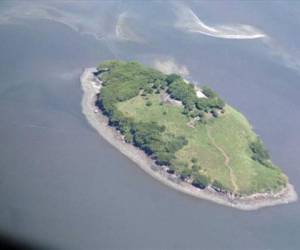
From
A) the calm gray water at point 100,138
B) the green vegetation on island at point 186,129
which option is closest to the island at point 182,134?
the green vegetation on island at point 186,129

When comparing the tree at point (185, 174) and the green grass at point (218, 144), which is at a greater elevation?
the green grass at point (218, 144)

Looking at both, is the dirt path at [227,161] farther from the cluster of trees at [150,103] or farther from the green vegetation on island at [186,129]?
the cluster of trees at [150,103]

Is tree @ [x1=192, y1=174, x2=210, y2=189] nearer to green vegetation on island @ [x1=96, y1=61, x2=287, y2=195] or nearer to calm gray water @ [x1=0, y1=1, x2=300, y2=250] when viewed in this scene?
green vegetation on island @ [x1=96, y1=61, x2=287, y2=195]

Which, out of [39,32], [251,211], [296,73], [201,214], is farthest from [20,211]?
[296,73]

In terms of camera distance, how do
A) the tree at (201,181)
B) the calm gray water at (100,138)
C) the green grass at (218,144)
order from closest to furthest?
the calm gray water at (100,138) < the tree at (201,181) < the green grass at (218,144)

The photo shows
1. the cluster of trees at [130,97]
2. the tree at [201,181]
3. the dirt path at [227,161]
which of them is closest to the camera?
the tree at [201,181]

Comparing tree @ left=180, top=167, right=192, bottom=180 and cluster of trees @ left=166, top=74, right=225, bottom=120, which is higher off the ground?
cluster of trees @ left=166, top=74, right=225, bottom=120

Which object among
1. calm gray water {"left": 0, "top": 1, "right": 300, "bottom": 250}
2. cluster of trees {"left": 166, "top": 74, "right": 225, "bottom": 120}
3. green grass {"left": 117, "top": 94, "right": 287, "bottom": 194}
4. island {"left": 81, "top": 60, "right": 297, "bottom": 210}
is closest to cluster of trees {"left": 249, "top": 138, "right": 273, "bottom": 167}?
island {"left": 81, "top": 60, "right": 297, "bottom": 210}
